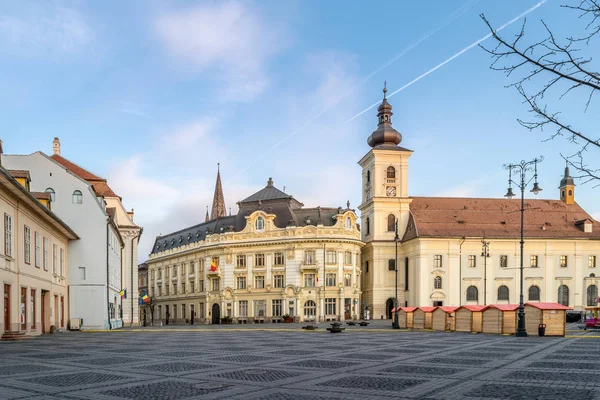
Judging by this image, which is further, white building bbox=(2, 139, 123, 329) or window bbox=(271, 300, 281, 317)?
window bbox=(271, 300, 281, 317)

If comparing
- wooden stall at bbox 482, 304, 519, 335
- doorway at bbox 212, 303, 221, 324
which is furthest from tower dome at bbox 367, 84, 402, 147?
wooden stall at bbox 482, 304, 519, 335

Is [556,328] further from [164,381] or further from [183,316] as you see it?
[183,316]

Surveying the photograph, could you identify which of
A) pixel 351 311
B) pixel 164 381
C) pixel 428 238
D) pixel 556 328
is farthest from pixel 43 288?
pixel 428 238

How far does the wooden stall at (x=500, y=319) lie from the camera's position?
3259 centimetres

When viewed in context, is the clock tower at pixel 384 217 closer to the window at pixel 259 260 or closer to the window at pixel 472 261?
the window at pixel 472 261

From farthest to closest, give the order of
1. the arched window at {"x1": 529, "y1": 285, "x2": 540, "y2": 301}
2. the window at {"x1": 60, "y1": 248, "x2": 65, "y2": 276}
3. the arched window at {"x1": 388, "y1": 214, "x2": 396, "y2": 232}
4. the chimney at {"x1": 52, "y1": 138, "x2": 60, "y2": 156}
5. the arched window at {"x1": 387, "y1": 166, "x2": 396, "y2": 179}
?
1. the arched window at {"x1": 387, "y1": 166, "x2": 396, "y2": 179}
2. the arched window at {"x1": 388, "y1": 214, "x2": 396, "y2": 232}
3. the arched window at {"x1": 529, "y1": 285, "x2": 540, "y2": 301}
4. the chimney at {"x1": 52, "y1": 138, "x2": 60, "y2": 156}
5. the window at {"x1": 60, "y1": 248, "x2": 65, "y2": 276}

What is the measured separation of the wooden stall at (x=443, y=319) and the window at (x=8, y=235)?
26.0m

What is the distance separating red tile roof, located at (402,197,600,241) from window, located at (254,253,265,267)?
67.6 feet

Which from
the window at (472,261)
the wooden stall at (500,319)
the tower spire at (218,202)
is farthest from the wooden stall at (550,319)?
the tower spire at (218,202)

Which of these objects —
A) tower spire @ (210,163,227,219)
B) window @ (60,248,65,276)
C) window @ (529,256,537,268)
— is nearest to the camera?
window @ (60,248,65,276)

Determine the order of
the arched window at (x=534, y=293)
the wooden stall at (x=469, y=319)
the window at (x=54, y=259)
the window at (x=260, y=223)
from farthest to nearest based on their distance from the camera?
the arched window at (x=534, y=293) < the window at (x=260, y=223) < the window at (x=54, y=259) < the wooden stall at (x=469, y=319)

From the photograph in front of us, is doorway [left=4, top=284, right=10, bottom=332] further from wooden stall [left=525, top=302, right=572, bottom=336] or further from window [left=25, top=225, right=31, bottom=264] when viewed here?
wooden stall [left=525, top=302, right=572, bottom=336]

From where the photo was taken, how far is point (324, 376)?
1334cm

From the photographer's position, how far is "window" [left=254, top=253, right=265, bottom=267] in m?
78.6
